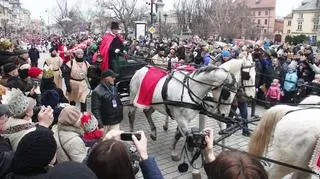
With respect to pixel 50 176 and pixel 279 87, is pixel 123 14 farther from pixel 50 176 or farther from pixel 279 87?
pixel 50 176

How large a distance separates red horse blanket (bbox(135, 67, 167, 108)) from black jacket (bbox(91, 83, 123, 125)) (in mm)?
832

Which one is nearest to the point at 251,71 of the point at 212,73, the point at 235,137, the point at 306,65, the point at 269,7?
the point at 212,73

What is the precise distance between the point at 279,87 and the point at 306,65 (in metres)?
1.24

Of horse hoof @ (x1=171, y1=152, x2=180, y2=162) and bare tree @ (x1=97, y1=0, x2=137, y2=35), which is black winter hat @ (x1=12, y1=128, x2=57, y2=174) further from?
bare tree @ (x1=97, y1=0, x2=137, y2=35)

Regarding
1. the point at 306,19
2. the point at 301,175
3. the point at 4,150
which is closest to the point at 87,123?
the point at 4,150

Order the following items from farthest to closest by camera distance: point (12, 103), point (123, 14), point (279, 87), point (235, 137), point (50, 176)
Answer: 1. point (123, 14)
2. point (279, 87)
3. point (235, 137)
4. point (12, 103)
5. point (50, 176)

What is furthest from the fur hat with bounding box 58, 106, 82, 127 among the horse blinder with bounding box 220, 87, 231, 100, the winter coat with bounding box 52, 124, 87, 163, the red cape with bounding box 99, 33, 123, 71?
the red cape with bounding box 99, 33, 123, 71

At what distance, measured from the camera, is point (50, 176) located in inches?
77.1

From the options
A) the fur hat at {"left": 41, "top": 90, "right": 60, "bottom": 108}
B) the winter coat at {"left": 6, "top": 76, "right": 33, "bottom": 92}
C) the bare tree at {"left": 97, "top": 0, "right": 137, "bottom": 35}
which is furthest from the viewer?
the bare tree at {"left": 97, "top": 0, "right": 137, "bottom": 35}

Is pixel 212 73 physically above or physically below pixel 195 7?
below

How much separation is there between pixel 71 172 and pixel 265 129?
3.16m

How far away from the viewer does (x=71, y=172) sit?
194 centimetres

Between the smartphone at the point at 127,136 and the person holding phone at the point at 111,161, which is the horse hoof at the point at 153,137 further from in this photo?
the person holding phone at the point at 111,161

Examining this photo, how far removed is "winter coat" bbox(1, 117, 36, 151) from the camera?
3428mm
